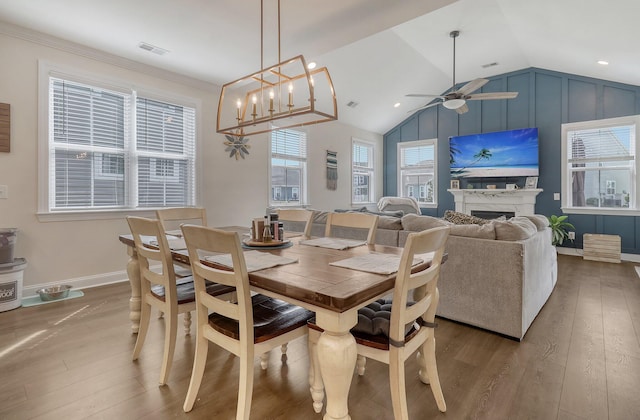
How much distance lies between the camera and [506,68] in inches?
234

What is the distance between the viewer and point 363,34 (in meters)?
3.16

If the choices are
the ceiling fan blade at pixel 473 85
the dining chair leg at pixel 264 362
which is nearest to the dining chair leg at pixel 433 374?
the dining chair leg at pixel 264 362

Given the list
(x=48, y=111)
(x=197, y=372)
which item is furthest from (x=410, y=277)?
(x=48, y=111)

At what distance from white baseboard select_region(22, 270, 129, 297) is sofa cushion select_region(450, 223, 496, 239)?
3.71m

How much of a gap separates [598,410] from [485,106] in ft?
20.0

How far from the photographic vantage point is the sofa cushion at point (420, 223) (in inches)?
106

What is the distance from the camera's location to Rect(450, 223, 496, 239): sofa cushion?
96.6 inches

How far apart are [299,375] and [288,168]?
4.20 m

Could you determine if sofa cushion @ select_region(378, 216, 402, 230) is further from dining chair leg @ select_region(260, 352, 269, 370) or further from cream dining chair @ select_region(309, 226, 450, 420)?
dining chair leg @ select_region(260, 352, 269, 370)

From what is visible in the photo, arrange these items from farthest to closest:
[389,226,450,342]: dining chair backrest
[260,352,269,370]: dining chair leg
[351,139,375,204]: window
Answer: [351,139,375,204]: window < [260,352,269,370]: dining chair leg < [389,226,450,342]: dining chair backrest

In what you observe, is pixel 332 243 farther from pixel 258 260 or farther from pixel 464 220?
pixel 464 220

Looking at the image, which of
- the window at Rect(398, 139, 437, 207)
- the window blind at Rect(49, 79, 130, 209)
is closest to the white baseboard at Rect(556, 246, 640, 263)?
the window at Rect(398, 139, 437, 207)

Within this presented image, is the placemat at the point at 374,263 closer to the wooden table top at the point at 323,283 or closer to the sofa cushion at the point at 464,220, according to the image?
the wooden table top at the point at 323,283

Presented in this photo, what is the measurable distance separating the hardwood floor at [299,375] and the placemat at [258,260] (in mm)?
740
